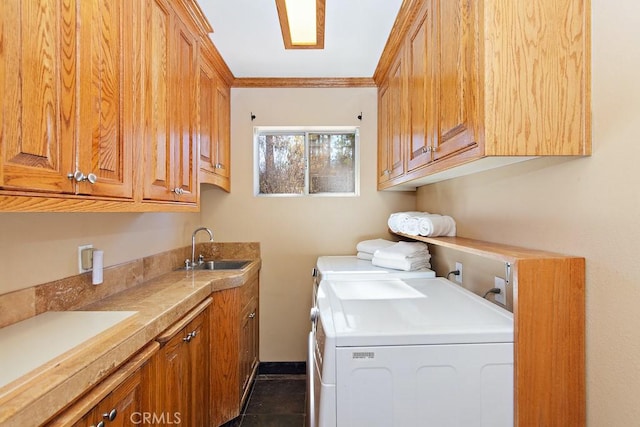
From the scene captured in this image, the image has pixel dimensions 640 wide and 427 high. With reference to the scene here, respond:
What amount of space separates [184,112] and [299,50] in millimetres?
959

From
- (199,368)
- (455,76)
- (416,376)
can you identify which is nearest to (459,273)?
(416,376)

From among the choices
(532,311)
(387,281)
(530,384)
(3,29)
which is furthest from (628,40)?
(3,29)

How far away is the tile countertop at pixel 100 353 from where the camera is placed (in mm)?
763

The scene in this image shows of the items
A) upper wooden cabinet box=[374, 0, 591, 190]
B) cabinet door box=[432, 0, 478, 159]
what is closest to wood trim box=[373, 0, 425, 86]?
cabinet door box=[432, 0, 478, 159]

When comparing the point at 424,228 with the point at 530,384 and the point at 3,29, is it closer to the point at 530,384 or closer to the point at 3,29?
the point at 530,384

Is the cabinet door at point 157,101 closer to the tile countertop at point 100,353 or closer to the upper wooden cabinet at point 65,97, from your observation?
the upper wooden cabinet at point 65,97

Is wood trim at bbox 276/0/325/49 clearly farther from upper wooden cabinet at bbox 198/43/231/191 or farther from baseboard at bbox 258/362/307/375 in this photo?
baseboard at bbox 258/362/307/375

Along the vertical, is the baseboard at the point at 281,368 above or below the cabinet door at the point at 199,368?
below

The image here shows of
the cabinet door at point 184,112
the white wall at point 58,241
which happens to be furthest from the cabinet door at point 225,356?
the cabinet door at point 184,112

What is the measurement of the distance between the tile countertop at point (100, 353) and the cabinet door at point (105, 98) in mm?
492

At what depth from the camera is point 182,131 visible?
74.9 inches

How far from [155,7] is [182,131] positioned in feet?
1.96

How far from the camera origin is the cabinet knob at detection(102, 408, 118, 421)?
1.02 meters

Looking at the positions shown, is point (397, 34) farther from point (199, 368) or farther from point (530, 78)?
point (199, 368)
